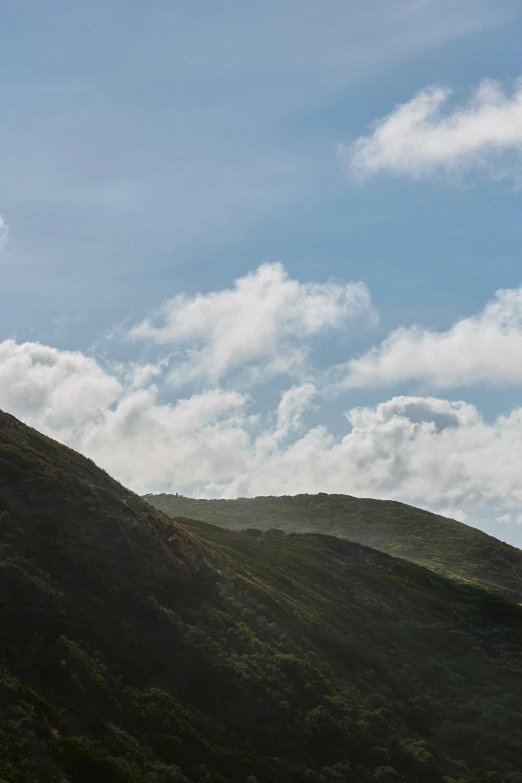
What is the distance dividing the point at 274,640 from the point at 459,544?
102741mm

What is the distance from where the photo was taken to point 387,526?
147500 millimetres

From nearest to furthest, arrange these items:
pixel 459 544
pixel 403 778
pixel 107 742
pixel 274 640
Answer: pixel 107 742
pixel 403 778
pixel 274 640
pixel 459 544

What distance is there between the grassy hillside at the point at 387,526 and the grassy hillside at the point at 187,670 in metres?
56.5

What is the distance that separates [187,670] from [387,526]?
389 feet

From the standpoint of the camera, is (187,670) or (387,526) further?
(387,526)

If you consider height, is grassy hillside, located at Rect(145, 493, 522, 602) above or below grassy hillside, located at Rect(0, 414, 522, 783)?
above

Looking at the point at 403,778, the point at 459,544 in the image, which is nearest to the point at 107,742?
the point at 403,778

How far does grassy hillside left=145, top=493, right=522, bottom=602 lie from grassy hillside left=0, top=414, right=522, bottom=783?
5655 cm

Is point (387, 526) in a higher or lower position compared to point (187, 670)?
higher

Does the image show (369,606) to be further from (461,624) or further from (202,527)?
(202,527)

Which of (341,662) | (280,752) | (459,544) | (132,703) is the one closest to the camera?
(132,703)

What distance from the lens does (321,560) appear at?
8438cm

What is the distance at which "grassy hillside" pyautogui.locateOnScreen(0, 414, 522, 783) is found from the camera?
85.9ft

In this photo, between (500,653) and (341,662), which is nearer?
(341,662)
